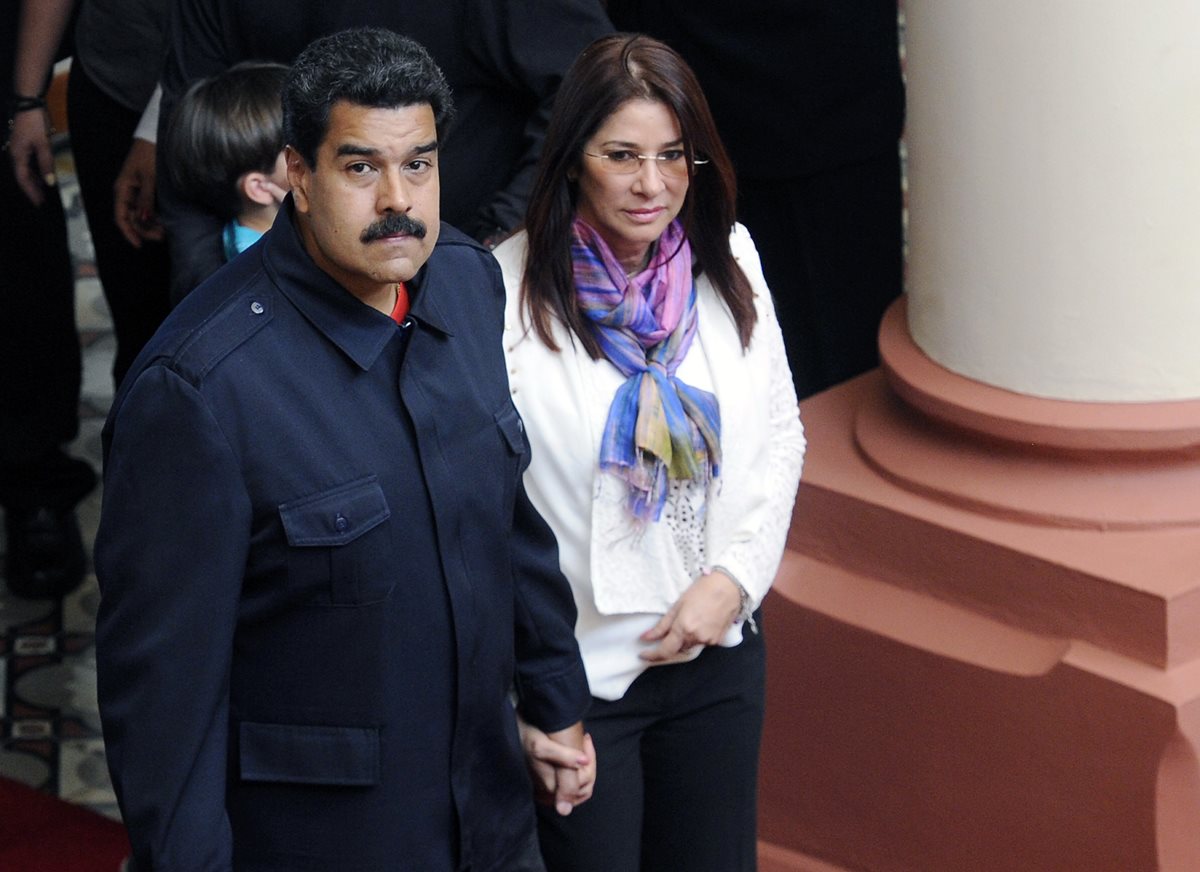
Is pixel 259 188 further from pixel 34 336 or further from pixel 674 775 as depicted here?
pixel 34 336

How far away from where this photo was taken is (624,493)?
2.49m

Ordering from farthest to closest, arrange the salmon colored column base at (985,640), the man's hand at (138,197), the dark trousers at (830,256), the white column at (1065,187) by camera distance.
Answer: the dark trousers at (830,256)
the man's hand at (138,197)
the salmon colored column base at (985,640)
the white column at (1065,187)

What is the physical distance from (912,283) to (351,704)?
4.89ft

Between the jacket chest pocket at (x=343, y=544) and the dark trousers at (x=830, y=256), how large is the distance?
6.24 feet

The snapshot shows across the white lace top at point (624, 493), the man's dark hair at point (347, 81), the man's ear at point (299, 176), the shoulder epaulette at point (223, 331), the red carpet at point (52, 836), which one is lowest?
the red carpet at point (52, 836)

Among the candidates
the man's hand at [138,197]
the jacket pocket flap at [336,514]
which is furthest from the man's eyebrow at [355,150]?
the man's hand at [138,197]

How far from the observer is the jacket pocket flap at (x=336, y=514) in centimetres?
187

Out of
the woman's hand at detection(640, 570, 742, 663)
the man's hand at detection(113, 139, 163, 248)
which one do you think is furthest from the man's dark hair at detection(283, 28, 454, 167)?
the man's hand at detection(113, 139, 163, 248)

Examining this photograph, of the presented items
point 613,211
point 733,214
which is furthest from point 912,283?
point 613,211

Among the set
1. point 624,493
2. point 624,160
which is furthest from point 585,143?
point 624,493

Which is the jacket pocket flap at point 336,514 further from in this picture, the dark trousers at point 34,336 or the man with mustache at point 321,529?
the dark trousers at point 34,336

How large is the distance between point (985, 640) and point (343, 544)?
1.34 m

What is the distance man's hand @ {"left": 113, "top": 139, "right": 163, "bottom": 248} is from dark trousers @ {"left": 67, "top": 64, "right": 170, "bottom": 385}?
0.27 meters

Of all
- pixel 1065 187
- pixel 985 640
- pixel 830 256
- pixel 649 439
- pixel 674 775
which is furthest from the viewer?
pixel 830 256
